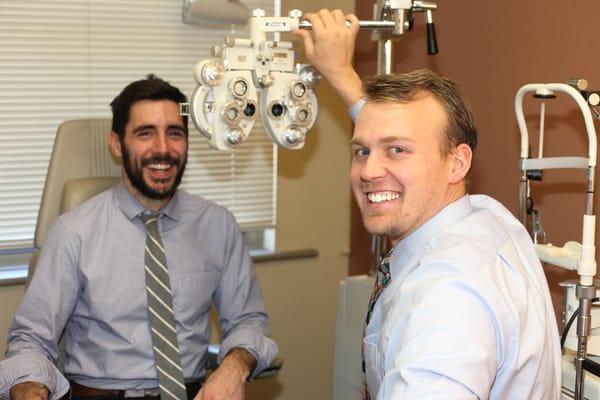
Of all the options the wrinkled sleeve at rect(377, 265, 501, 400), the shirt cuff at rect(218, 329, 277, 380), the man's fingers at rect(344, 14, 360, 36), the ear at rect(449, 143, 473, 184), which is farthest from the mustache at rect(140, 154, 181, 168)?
the wrinkled sleeve at rect(377, 265, 501, 400)

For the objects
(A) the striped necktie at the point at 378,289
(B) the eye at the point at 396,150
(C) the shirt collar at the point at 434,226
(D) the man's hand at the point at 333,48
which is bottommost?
(A) the striped necktie at the point at 378,289

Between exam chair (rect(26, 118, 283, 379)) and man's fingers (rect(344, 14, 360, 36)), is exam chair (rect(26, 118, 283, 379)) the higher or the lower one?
the lower one

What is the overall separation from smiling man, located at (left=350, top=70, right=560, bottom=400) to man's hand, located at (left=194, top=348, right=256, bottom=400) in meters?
0.66

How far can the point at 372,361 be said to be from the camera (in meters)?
1.63

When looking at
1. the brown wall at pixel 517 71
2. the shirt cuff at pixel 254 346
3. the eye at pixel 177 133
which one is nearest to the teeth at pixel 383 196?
the brown wall at pixel 517 71

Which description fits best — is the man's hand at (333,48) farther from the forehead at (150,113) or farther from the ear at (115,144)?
the ear at (115,144)

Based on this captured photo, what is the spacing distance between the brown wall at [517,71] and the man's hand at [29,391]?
141 cm

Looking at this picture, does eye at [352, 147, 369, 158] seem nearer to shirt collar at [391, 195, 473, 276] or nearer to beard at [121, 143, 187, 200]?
shirt collar at [391, 195, 473, 276]

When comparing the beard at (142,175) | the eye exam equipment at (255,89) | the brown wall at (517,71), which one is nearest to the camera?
the eye exam equipment at (255,89)

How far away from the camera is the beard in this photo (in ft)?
8.16

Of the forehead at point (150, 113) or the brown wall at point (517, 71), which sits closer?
the brown wall at point (517, 71)

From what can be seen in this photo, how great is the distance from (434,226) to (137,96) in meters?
1.26

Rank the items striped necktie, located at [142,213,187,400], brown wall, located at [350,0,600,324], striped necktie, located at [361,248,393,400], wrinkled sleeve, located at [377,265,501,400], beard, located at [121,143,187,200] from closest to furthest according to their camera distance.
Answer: wrinkled sleeve, located at [377,265,501,400] → striped necktie, located at [361,248,393,400] → brown wall, located at [350,0,600,324] → striped necktie, located at [142,213,187,400] → beard, located at [121,143,187,200]

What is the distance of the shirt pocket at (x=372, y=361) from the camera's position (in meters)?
1.62
